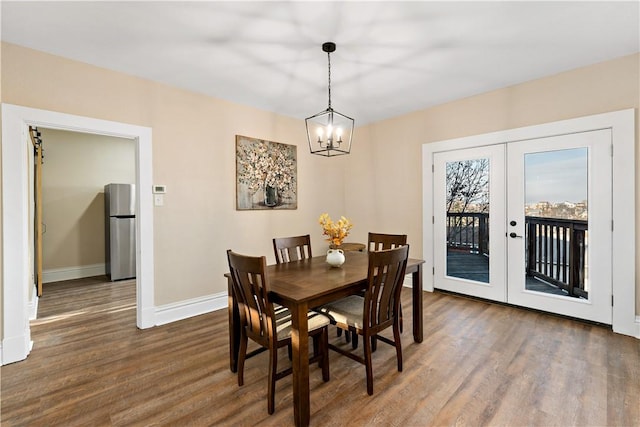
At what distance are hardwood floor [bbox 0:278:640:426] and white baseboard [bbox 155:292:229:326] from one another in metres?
0.14

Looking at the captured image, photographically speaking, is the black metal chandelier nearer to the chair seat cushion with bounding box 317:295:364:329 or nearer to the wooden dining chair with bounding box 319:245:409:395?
the wooden dining chair with bounding box 319:245:409:395

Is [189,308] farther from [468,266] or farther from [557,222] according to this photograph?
[557,222]

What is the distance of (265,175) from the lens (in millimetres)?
4094

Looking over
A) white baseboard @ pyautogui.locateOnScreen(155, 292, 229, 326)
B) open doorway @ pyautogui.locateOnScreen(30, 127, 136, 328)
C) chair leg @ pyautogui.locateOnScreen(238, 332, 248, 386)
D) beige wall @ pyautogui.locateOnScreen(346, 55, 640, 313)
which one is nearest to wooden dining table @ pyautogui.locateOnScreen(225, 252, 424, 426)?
chair leg @ pyautogui.locateOnScreen(238, 332, 248, 386)

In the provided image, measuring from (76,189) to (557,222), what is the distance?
7230 millimetres

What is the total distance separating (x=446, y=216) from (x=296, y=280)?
2747mm

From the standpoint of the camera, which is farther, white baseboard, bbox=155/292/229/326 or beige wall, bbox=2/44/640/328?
white baseboard, bbox=155/292/229/326

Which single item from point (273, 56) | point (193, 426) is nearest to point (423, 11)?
point (273, 56)

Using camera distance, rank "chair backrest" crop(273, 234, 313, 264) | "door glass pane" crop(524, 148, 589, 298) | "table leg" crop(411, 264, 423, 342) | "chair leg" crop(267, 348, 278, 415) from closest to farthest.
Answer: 1. "chair leg" crop(267, 348, 278, 415)
2. "table leg" crop(411, 264, 423, 342)
3. "chair backrest" crop(273, 234, 313, 264)
4. "door glass pane" crop(524, 148, 589, 298)

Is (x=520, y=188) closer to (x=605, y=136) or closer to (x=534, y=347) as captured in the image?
(x=605, y=136)

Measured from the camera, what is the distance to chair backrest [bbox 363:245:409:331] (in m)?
1.92

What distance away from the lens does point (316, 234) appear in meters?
4.79

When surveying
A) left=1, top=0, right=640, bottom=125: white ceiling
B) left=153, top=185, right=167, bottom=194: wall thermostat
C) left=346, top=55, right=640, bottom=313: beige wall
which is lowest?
left=153, top=185, right=167, bottom=194: wall thermostat

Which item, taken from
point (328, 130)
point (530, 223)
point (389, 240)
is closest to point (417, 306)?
point (389, 240)
